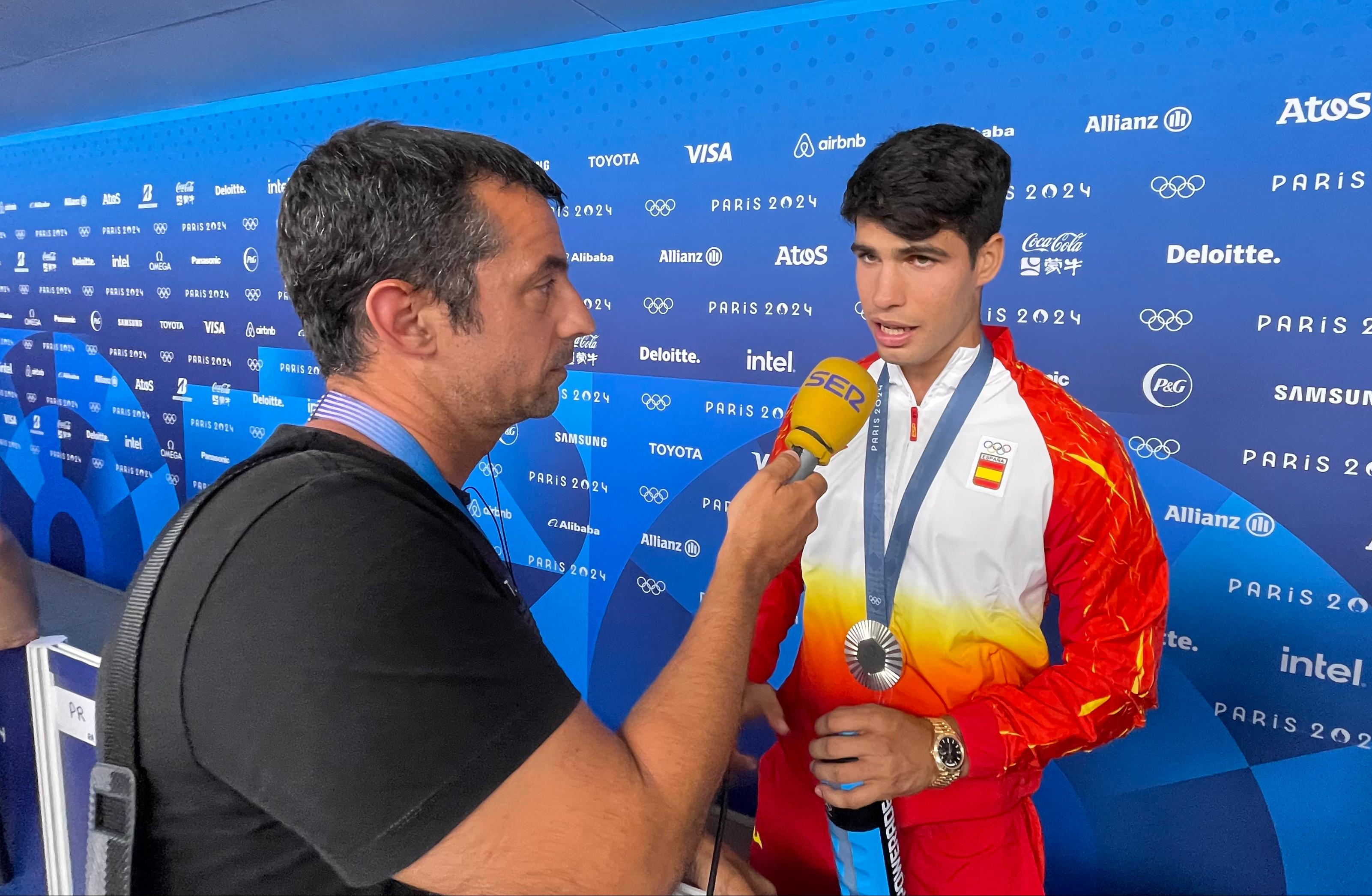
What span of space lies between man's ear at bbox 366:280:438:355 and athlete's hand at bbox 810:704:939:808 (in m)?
0.68

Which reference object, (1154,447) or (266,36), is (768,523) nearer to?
(1154,447)

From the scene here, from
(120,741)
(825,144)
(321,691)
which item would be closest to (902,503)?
(321,691)

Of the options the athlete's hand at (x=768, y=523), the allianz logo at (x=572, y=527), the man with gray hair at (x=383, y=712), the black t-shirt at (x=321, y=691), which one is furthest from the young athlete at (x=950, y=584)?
the allianz logo at (x=572, y=527)

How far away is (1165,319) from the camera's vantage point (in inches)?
70.1

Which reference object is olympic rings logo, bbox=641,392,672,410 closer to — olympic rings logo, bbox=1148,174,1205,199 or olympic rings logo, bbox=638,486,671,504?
olympic rings logo, bbox=638,486,671,504

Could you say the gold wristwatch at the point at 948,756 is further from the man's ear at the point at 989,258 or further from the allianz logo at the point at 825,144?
the allianz logo at the point at 825,144

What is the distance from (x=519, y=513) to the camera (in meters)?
2.99

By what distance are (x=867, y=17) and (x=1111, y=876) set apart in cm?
227

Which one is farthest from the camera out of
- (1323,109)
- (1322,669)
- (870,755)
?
(1322,669)

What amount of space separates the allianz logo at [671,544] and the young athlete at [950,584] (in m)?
1.23

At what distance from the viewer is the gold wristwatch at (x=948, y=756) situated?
1.05m

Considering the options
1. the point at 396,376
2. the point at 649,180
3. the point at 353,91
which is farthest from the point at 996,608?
the point at 353,91

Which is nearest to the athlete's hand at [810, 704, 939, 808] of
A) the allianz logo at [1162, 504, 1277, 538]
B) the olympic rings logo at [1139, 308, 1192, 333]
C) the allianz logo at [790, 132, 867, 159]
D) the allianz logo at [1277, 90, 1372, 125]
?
the allianz logo at [1162, 504, 1277, 538]

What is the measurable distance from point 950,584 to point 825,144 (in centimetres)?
144
